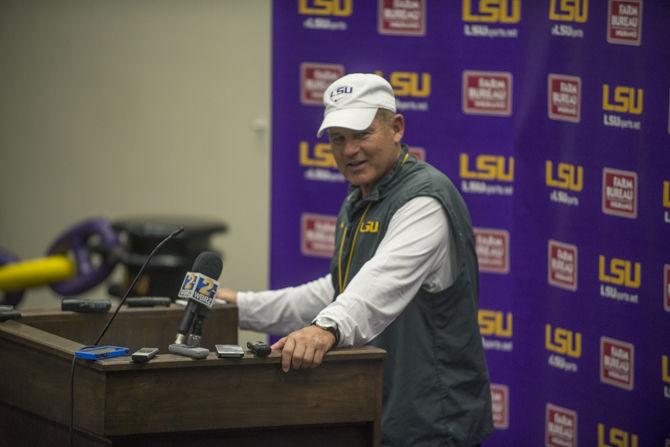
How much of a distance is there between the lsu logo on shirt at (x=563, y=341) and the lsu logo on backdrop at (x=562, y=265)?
0.19 m

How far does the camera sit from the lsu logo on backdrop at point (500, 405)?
16.3 feet

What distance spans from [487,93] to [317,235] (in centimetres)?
108

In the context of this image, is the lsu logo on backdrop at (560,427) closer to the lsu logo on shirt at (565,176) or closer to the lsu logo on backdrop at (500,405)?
the lsu logo on backdrop at (500,405)

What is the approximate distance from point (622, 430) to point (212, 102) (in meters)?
4.38

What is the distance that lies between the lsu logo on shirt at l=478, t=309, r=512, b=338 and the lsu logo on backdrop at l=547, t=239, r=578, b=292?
328 millimetres

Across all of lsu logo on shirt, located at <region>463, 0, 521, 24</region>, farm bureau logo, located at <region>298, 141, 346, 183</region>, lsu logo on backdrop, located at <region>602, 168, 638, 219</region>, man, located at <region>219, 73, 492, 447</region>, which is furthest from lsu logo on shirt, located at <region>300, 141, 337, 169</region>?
man, located at <region>219, 73, 492, 447</region>

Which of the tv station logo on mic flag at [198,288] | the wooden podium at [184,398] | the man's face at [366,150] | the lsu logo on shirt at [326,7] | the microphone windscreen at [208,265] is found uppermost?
the lsu logo on shirt at [326,7]

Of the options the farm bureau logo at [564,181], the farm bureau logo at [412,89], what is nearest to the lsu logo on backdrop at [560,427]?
the farm bureau logo at [564,181]

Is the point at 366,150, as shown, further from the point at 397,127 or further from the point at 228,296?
the point at 228,296

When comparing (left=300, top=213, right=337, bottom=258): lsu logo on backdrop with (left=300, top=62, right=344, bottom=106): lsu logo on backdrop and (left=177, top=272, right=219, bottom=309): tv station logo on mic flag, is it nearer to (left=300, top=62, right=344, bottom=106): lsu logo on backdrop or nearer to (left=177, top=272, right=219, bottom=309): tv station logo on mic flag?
(left=300, top=62, right=344, bottom=106): lsu logo on backdrop

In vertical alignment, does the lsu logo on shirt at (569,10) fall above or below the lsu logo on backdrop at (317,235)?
above

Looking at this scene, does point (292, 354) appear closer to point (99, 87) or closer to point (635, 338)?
point (635, 338)

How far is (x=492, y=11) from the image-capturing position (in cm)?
486

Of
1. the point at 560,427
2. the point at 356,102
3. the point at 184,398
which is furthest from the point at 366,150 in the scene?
the point at 560,427
